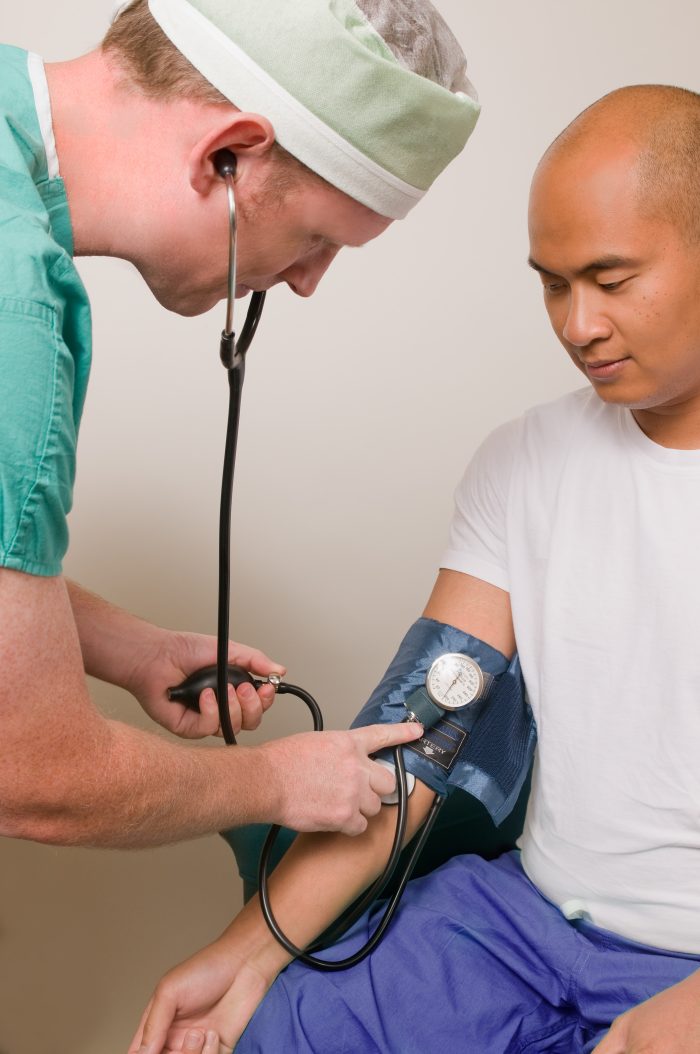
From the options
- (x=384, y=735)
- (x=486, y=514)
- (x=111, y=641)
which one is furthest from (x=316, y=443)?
(x=384, y=735)

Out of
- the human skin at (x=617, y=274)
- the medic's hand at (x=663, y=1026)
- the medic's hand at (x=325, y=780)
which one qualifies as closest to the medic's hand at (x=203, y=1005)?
the medic's hand at (x=325, y=780)

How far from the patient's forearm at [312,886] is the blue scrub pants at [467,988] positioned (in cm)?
4

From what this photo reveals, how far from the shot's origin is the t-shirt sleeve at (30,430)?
95 centimetres

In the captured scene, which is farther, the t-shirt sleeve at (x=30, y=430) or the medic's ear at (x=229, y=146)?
the medic's ear at (x=229, y=146)

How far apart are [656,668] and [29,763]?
802 millimetres

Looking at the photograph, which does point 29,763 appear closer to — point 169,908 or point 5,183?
point 5,183

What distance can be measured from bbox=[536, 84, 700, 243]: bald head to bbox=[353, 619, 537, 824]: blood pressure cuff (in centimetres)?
62

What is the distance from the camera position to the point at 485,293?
2.30 meters

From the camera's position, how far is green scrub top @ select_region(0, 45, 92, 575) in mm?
954

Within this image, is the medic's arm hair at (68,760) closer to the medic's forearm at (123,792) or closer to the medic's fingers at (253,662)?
the medic's forearm at (123,792)

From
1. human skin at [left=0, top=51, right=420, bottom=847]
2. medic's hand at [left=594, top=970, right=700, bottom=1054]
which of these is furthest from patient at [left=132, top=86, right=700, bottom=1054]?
human skin at [left=0, top=51, right=420, bottom=847]

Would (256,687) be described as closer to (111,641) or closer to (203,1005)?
(111,641)

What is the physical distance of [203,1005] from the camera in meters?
1.39

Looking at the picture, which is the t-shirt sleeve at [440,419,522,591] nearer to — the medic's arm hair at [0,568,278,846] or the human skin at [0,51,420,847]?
the human skin at [0,51,420,847]
